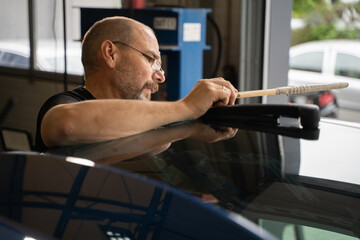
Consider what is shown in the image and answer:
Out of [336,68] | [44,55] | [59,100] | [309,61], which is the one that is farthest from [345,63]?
[59,100]

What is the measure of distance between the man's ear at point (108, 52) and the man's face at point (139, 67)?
0.08 feet

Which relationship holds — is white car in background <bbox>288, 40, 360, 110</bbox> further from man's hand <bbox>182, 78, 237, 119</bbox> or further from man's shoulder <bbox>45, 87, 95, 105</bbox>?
man's hand <bbox>182, 78, 237, 119</bbox>

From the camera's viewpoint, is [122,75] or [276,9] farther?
[276,9]

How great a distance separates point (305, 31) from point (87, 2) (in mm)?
12672

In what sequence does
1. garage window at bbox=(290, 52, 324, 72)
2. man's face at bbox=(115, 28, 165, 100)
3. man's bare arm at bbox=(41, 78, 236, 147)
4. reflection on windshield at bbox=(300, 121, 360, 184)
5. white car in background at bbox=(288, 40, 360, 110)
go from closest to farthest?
reflection on windshield at bbox=(300, 121, 360, 184)
man's bare arm at bbox=(41, 78, 236, 147)
man's face at bbox=(115, 28, 165, 100)
white car in background at bbox=(288, 40, 360, 110)
garage window at bbox=(290, 52, 324, 72)

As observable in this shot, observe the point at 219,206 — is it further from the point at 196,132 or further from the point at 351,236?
the point at 196,132

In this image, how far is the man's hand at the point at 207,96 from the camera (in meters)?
1.33

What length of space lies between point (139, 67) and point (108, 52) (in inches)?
4.9

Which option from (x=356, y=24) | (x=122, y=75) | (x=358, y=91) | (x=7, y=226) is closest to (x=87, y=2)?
(x=122, y=75)

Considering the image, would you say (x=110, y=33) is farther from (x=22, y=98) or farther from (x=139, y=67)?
(x=22, y=98)

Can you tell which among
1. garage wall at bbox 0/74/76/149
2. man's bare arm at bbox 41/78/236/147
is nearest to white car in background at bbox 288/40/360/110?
garage wall at bbox 0/74/76/149

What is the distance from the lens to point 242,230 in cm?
71

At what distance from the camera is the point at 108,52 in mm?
1935

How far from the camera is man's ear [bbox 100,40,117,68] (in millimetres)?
1928
